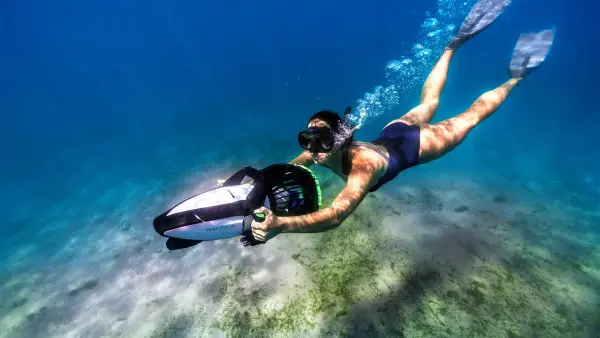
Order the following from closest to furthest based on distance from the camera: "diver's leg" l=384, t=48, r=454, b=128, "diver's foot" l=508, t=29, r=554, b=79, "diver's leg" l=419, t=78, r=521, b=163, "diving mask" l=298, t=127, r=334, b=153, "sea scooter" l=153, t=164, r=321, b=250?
"sea scooter" l=153, t=164, r=321, b=250
"diving mask" l=298, t=127, r=334, b=153
"diver's leg" l=419, t=78, r=521, b=163
"diver's leg" l=384, t=48, r=454, b=128
"diver's foot" l=508, t=29, r=554, b=79

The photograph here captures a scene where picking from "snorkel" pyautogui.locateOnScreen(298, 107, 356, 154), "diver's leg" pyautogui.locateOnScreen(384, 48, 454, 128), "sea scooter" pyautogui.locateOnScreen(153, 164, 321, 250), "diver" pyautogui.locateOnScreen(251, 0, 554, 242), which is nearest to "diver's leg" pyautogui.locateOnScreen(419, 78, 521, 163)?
"diver" pyautogui.locateOnScreen(251, 0, 554, 242)

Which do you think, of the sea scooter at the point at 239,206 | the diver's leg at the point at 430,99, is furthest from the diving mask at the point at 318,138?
the diver's leg at the point at 430,99

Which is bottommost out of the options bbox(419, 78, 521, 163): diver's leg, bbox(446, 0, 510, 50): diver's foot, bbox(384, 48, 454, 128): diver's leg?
bbox(419, 78, 521, 163): diver's leg

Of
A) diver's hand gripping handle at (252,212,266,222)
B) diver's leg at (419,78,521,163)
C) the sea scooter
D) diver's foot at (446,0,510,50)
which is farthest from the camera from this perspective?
diver's foot at (446,0,510,50)

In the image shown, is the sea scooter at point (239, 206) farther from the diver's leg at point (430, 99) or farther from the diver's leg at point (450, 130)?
the diver's leg at point (430, 99)

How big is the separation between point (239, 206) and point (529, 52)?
29.1 ft

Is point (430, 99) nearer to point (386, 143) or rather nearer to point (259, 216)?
point (386, 143)

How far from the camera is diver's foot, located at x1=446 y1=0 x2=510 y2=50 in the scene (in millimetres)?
7300

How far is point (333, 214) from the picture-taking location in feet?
9.89

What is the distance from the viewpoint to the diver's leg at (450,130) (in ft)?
16.8

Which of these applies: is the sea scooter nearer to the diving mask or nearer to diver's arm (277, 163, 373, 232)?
diver's arm (277, 163, 373, 232)

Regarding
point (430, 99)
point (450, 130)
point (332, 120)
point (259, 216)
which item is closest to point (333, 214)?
point (259, 216)

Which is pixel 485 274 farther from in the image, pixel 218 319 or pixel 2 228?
pixel 2 228

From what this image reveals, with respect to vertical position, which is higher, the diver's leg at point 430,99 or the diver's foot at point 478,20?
the diver's foot at point 478,20
